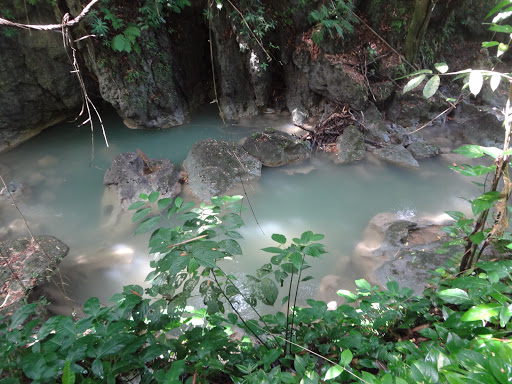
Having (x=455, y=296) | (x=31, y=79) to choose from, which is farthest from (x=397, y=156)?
(x=31, y=79)

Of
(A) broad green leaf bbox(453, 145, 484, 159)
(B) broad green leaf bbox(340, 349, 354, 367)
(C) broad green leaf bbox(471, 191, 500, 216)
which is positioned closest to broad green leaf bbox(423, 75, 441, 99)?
(A) broad green leaf bbox(453, 145, 484, 159)

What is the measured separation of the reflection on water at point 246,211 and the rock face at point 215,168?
308mm

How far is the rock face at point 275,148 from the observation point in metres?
5.33

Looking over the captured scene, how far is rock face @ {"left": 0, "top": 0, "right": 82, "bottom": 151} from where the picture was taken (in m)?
5.60

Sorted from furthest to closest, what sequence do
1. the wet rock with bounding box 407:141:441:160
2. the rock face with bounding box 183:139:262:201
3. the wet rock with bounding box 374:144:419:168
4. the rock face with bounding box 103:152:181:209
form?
the wet rock with bounding box 407:141:441:160
the wet rock with bounding box 374:144:419:168
the rock face with bounding box 183:139:262:201
the rock face with bounding box 103:152:181:209

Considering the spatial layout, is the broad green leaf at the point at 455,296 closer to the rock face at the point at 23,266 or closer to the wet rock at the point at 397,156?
the rock face at the point at 23,266

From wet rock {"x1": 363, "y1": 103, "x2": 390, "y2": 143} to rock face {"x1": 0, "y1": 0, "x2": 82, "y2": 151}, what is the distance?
6289mm

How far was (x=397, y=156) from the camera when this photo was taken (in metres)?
5.37

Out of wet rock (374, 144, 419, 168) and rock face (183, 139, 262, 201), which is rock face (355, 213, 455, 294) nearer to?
wet rock (374, 144, 419, 168)

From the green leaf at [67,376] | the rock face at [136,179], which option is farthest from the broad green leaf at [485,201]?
the rock face at [136,179]

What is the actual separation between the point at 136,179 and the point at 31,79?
377 cm

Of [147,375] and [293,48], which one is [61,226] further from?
[293,48]

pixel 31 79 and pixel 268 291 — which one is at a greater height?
pixel 31 79

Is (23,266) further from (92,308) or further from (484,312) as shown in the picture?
(484,312)
